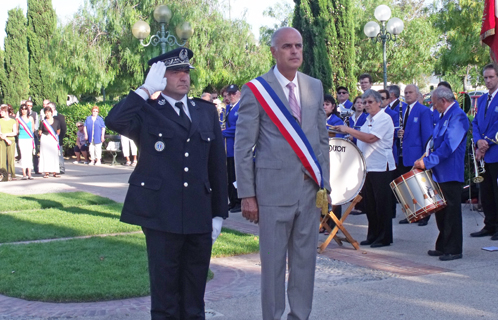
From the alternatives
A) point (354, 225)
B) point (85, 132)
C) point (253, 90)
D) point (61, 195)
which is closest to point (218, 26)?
Answer: point (85, 132)

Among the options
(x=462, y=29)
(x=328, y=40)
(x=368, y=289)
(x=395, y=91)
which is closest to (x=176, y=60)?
(x=368, y=289)

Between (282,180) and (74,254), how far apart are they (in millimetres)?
4191

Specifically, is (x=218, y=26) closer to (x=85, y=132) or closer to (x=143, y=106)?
(x=85, y=132)

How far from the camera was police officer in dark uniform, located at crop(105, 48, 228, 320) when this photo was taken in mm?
4035

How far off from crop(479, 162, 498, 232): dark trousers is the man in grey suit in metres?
4.74

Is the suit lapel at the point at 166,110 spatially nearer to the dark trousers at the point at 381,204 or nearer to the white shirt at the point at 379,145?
the white shirt at the point at 379,145

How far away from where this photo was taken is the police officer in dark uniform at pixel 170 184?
13.2ft

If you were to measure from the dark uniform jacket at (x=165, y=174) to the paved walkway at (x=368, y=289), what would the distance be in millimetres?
1393

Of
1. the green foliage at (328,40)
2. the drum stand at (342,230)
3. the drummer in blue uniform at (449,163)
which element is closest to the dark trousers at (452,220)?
the drummer in blue uniform at (449,163)

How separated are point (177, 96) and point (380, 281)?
3.07 m

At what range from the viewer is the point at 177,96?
166 inches

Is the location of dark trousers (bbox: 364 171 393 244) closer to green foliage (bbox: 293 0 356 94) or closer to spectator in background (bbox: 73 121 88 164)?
green foliage (bbox: 293 0 356 94)

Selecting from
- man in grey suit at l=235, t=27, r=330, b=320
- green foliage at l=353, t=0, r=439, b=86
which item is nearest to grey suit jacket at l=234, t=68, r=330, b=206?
man in grey suit at l=235, t=27, r=330, b=320

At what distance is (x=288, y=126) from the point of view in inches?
166
